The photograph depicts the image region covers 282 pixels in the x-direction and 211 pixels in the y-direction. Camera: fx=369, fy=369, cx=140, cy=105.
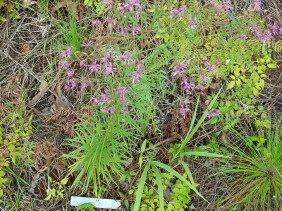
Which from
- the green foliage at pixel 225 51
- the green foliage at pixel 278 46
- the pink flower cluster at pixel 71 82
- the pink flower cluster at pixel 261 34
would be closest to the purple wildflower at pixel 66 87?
the pink flower cluster at pixel 71 82

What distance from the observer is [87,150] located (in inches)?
88.9

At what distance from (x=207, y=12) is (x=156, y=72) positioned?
53 centimetres

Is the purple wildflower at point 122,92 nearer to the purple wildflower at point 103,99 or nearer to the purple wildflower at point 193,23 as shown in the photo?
the purple wildflower at point 103,99

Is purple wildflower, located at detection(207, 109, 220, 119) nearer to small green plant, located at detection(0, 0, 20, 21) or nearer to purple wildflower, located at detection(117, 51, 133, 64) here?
purple wildflower, located at detection(117, 51, 133, 64)

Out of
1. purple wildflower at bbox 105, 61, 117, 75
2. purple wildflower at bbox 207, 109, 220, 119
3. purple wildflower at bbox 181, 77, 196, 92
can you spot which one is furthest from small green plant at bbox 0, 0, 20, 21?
purple wildflower at bbox 207, 109, 220, 119

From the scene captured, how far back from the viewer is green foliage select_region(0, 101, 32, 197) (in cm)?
237

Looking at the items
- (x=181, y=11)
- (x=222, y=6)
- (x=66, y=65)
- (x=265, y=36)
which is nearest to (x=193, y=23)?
(x=181, y=11)

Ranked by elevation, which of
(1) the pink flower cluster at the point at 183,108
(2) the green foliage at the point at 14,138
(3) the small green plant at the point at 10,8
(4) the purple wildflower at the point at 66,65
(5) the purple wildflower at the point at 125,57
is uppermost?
(3) the small green plant at the point at 10,8

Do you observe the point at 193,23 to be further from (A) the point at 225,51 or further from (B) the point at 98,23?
(B) the point at 98,23

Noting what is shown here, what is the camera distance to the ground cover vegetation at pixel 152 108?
2.39 m

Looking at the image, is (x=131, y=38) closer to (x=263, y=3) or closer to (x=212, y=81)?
(x=212, y=81)

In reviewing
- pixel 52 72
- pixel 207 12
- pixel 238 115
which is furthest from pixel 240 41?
pixel 52 72

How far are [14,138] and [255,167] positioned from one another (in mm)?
1613

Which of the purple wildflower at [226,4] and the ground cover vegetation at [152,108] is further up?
the purple wildflower at [226,4]
